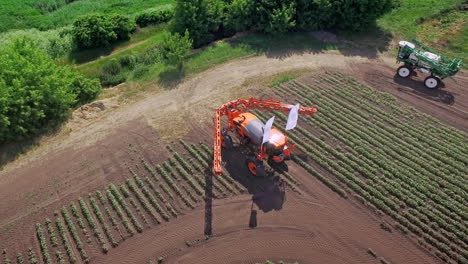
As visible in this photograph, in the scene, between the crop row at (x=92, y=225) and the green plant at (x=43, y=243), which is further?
the crop row at (x=92, y=225)

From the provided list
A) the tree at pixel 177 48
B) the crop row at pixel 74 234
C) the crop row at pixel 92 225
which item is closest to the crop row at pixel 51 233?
the crop row at pixel 74 234

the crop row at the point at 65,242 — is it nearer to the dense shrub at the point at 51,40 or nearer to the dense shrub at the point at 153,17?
the dense shrub at the point at 51,40

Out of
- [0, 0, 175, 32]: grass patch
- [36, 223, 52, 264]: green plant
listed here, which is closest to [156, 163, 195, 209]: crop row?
[36, 223, 52, 264]: green plant

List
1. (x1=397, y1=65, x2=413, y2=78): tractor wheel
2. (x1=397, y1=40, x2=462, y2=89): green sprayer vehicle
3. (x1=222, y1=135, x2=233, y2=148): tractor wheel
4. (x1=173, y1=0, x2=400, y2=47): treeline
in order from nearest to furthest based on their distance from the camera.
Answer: (x1=222, y1=135, x2=233, y2=148): tractor wheel, (x1=397, y1=40, x2=462, y2=89): green sprayer vehicle, (x1=397, y1=65, x2=413, y2=78): tractor wheel, (x1=173, y1=0, x2=400, y2=47): treeline

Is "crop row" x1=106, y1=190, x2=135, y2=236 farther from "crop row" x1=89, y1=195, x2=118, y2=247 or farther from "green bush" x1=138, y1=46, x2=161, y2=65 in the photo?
"green bush" x1=138, y1=46, x2=161, y2=65

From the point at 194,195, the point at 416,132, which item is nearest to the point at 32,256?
the point at 194,195

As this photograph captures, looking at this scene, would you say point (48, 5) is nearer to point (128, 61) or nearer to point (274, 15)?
point (128, 61)
